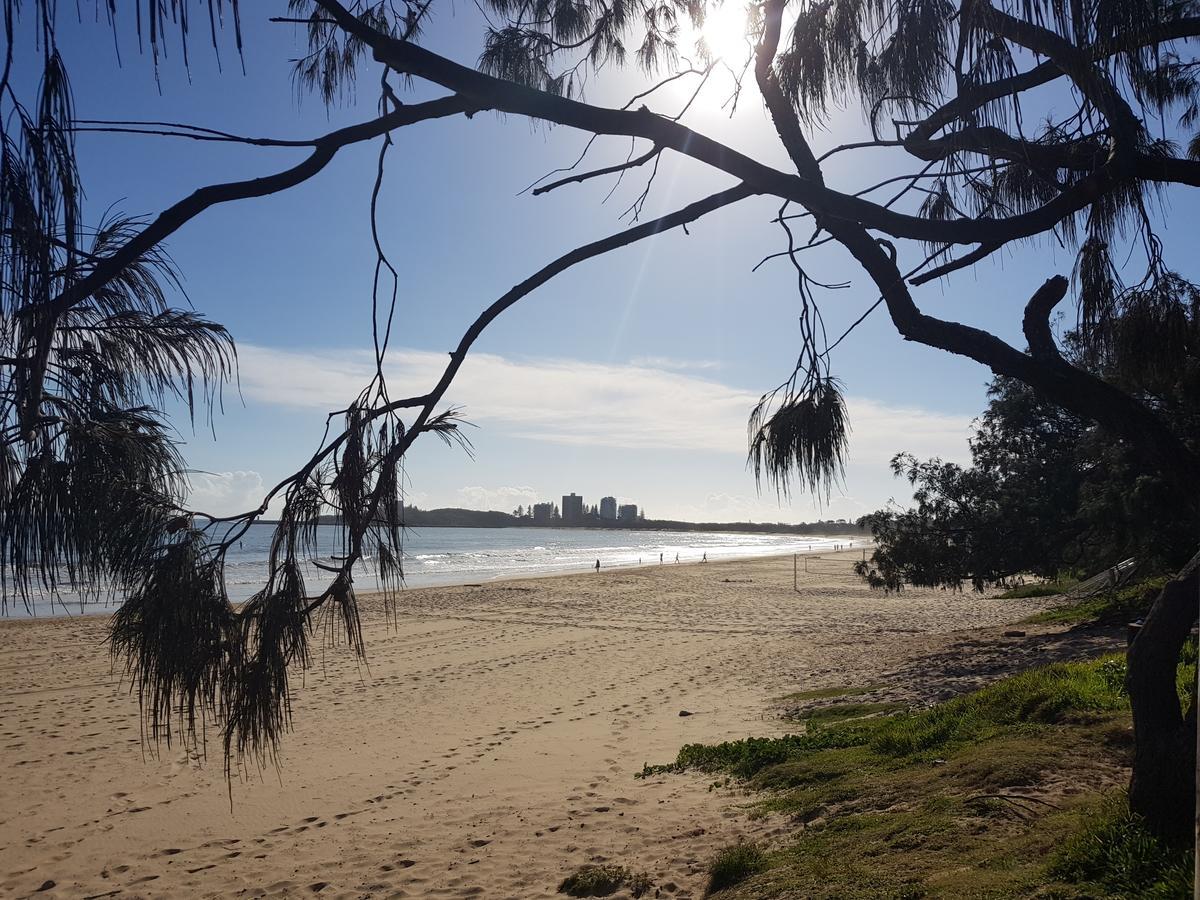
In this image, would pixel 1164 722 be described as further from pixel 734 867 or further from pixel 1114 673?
pixel 1114 673

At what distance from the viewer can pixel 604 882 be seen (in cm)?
490

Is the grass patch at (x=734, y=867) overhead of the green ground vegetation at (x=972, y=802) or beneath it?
beneath

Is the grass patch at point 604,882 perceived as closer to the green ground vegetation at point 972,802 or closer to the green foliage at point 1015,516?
the green ground vegetation at point 972,802

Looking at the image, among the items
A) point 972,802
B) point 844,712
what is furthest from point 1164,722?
point 844,712

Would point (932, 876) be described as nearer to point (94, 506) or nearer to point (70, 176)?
point (94, 506)

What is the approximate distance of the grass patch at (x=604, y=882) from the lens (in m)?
4.79

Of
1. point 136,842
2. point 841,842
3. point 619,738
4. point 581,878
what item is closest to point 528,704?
point 619,738

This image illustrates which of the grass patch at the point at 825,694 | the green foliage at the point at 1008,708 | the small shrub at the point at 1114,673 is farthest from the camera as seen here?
the grass patch at the point at 825,694

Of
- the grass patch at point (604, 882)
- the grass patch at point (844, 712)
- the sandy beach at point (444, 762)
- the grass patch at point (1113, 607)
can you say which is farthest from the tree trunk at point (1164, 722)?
the grass patch at point (1113, 607)

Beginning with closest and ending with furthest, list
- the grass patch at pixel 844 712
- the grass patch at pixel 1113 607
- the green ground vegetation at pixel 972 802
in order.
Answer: the green ground vegetation at pixel 972 802 < the grass patch at pixel 844 712 < the grass patch at pixel 1113 607

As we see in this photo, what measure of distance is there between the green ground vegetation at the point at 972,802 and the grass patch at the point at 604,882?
1.67 feet

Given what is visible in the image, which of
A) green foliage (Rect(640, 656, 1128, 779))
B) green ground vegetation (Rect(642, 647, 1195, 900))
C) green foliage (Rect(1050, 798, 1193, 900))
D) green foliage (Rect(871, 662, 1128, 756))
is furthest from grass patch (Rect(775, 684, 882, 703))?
green foliage (Rect(1050, 798, 1193, 900))

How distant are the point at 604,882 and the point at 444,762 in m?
4.17

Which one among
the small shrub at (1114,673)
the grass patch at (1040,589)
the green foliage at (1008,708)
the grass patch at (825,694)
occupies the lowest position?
the grass patch at (1040,589)
